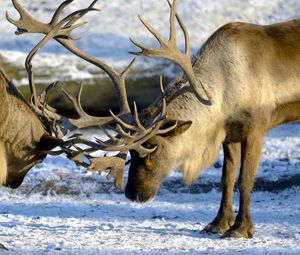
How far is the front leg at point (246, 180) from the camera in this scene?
823 cm

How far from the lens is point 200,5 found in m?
17.1

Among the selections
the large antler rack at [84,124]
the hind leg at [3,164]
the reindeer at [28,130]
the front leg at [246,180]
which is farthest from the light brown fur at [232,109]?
the hind leg at [3,164]

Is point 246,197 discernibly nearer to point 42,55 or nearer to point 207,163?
point 207,163

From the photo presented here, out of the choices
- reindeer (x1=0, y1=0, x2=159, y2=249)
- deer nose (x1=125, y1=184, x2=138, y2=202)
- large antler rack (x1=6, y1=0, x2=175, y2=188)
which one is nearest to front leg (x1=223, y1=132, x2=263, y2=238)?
large antler rack (x1=6, y1=0, x2=175, y2=188)

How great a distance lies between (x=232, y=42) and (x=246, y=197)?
1.43m

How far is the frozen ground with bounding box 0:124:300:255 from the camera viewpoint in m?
7.78


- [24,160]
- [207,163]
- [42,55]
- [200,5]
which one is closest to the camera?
[24,160]

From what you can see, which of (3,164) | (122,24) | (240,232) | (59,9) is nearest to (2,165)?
(3,164)

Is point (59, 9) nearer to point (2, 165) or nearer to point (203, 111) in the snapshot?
point (2, 165)

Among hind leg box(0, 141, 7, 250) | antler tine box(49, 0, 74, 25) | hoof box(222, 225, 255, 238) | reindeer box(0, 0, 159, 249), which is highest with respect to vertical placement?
antler tine box(49, 0, 74, 25)

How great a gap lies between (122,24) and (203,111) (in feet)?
27.0

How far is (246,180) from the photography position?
329 inches


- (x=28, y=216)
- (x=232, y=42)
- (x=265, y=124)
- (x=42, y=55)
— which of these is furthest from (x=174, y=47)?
(x=42, y=55)

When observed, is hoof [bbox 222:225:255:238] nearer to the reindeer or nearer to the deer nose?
the deer nose
